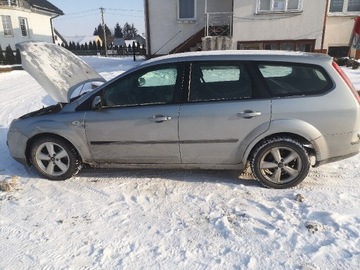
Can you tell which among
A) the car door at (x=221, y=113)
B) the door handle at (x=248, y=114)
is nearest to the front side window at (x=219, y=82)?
the car door at (x=221, y=113)

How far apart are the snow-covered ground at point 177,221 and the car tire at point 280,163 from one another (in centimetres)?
14

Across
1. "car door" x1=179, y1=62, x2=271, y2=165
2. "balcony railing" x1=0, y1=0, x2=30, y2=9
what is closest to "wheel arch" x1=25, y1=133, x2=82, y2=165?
"car door" x1=179, y1=62, x2=271, y2=165

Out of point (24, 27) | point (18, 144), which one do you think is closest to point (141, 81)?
point (18, 144)

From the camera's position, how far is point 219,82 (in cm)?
380

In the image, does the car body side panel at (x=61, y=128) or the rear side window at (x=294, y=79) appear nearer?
the rear side window at (x=294, y=79)

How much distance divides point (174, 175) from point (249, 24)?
1158cm

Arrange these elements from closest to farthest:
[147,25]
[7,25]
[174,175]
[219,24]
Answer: [174,175] → [219,24] → [147,25] → [7,25]

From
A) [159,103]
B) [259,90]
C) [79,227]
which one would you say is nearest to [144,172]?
[159,103]

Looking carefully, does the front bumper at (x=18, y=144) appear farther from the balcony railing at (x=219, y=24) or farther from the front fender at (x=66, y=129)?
the balcony railing at (x=219, y=24)

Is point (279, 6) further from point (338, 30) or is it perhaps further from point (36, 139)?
point (36, 139)

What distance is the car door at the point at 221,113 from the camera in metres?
3.62

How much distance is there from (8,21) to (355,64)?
2584 cm

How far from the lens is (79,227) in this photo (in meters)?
3.18

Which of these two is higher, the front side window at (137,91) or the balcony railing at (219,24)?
the balcony railing at (219,24)
